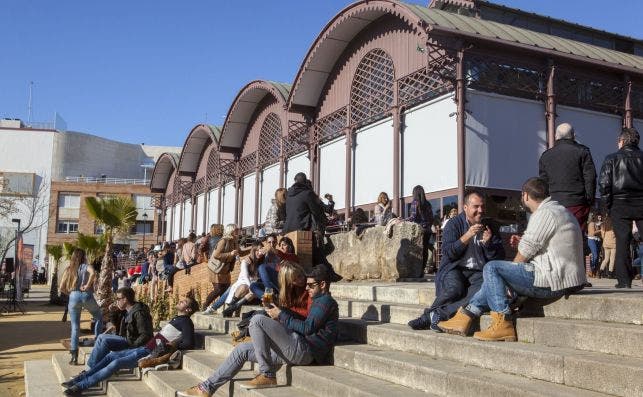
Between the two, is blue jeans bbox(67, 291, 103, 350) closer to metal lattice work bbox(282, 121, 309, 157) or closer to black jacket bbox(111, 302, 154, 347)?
black jacket bbox(111, 302, 154, 347)

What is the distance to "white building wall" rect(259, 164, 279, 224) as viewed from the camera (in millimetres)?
23953

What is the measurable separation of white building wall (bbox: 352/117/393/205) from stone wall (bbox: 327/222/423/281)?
19.3 ft

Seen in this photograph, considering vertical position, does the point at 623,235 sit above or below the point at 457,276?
above

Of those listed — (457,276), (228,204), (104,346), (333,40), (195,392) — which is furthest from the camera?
(228,204)

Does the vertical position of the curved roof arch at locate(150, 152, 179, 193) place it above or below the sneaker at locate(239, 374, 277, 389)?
above

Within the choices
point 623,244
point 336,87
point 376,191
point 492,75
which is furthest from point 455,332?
point 336,87

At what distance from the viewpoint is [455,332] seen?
527 centimetres

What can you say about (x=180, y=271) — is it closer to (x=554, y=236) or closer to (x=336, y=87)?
(x=336, y=87)

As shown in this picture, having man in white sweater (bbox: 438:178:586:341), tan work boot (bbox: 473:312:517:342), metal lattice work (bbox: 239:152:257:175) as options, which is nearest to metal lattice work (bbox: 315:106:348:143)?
metal lattice work (bbox: 239:152:257:175)

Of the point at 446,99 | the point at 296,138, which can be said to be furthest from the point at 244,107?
the point at 446,99

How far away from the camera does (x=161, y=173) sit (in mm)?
40156

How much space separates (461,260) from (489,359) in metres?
1.39

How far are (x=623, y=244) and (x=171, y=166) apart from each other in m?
35.5

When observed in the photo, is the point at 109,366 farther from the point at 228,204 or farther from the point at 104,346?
the point at 228,204
